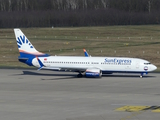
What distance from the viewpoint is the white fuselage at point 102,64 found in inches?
2330

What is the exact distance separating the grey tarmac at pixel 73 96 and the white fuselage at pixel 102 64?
4.44 feet

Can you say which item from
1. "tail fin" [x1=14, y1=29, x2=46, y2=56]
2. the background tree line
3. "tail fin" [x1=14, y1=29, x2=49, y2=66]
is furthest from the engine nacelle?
the background tree line

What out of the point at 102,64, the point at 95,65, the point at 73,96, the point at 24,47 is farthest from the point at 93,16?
the point at 73,96

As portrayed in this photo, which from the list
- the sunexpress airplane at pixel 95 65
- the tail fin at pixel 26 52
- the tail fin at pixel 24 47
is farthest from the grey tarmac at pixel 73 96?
the tail fin at pixel 24 47

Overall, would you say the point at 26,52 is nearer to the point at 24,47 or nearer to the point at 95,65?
A: the point at 24,47

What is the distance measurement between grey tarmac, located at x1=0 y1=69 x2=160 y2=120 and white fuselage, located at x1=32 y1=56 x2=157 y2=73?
135 centimetres

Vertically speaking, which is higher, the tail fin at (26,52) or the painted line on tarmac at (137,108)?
the tail fin at (26,52)

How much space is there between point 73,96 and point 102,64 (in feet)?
60.3

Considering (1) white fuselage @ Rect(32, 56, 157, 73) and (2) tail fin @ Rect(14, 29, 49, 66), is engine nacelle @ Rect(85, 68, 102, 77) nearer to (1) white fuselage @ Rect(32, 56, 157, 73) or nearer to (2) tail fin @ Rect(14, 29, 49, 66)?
(1) white fuselage @ Rect(32, 56, 157, 73)

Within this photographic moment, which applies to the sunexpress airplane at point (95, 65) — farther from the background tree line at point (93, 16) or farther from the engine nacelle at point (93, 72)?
the background tree line at point (93, 16)

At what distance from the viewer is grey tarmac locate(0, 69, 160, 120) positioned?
32.3 metres

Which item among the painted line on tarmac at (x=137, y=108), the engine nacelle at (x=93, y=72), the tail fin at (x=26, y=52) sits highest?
the tail fin at (x=26, y=52)

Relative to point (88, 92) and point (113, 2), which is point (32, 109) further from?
point (113, 2)

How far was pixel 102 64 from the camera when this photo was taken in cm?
5981
